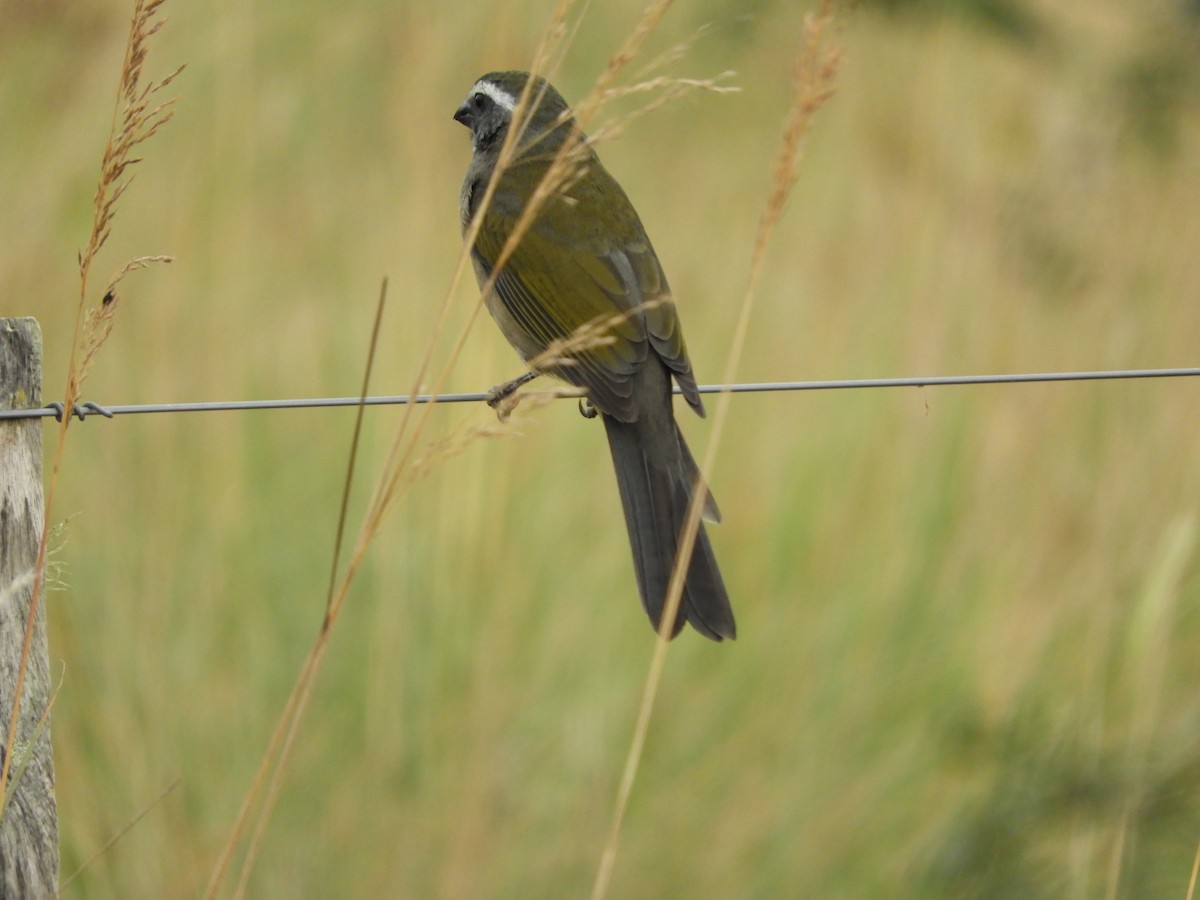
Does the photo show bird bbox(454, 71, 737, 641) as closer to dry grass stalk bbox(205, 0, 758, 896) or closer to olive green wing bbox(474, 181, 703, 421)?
olive green wing bbox(474, 181, 703, 421)

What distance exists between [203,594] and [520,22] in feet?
7.00

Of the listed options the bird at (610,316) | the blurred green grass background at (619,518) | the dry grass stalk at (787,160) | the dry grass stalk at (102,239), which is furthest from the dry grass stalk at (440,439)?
the blurred green grass background at (619,518)

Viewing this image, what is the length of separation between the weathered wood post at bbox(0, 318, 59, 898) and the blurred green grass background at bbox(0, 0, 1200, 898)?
134cm

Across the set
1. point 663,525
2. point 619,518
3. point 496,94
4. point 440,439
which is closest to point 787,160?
point 440,439

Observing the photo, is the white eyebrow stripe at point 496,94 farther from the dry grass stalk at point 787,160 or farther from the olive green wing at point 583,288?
the dry grass stalk at point 787,160

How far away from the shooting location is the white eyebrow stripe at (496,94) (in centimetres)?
406

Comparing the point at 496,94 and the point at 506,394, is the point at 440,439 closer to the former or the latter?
the point at 506,394

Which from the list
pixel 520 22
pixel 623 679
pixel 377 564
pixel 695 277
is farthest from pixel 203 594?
pixel 520 22

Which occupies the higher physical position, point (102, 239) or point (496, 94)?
point (496, 94)

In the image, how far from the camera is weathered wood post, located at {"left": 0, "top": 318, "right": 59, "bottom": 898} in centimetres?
191

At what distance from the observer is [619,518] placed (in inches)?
155

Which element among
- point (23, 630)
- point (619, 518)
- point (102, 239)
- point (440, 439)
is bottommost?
point (23, 630)

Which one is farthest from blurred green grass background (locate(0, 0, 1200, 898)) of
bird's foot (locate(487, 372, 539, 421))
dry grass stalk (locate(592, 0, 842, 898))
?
dry grass stalk (locate(592, 0, 842, 898))

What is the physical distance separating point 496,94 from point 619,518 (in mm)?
1223
